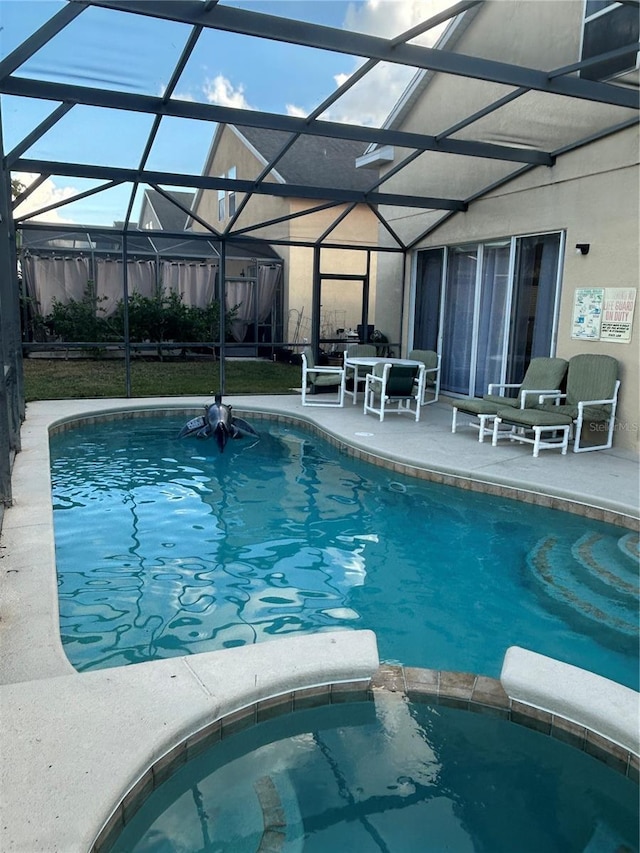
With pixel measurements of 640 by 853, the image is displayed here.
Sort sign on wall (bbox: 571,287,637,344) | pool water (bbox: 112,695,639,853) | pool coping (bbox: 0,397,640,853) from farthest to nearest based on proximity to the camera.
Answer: sign on wall (bbox: 571,287,637,344) → pool water (bbox: 112,695,639,853) → pool coping (bbox: 0,397,640,853)

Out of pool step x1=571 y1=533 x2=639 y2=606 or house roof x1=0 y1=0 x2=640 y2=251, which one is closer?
pool step x1=571 y1=533 x2=639 y2=606

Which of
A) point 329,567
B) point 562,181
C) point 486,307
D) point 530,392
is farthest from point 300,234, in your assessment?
point 329,567

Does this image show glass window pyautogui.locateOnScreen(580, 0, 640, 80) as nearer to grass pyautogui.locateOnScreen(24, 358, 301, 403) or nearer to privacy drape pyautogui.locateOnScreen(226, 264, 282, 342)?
grass pyautogui.locateOnScreen(24, 358, 301, 403)

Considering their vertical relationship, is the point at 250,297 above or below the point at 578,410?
above

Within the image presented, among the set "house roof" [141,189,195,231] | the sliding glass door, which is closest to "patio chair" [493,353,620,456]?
the sliding glass door

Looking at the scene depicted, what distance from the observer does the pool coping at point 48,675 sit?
1.98m

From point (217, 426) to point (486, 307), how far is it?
181 inches

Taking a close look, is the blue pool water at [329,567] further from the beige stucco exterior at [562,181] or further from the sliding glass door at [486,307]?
the sliding glass door at [486,307]

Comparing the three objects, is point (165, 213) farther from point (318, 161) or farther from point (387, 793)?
point (387, 793)

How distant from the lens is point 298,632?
3.83 m

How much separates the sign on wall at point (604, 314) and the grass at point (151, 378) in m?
5.63

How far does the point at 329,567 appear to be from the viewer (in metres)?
4.79

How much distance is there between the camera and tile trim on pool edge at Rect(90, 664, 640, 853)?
2.34 meters

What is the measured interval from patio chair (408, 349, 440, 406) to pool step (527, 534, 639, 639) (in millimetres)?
5348
